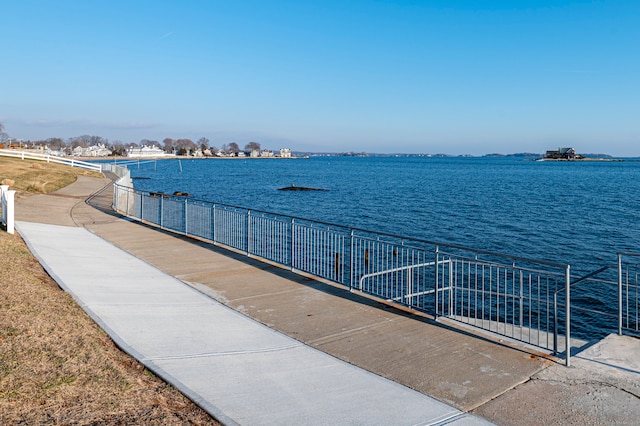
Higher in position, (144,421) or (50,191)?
(50,191)

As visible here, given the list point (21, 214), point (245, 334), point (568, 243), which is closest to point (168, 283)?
point (245, 334)

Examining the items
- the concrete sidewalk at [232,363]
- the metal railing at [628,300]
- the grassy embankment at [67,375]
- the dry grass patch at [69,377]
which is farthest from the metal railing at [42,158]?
the dry grass patch at [69,377]

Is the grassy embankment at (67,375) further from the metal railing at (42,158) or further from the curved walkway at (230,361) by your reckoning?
the metal railing at (42,158)

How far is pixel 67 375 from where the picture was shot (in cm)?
566

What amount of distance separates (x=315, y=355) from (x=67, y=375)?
293 cm

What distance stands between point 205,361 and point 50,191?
1139 inches

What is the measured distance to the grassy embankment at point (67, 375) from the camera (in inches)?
192

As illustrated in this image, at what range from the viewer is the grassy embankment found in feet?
16.0

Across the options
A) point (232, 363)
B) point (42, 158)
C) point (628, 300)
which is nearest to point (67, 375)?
point (232, 363)

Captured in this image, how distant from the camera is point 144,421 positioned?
480 centimetres

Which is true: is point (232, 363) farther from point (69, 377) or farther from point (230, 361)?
point (69, 377)

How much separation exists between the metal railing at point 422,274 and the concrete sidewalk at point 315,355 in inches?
29.3

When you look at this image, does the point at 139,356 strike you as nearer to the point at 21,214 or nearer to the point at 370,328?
the point at 370,328

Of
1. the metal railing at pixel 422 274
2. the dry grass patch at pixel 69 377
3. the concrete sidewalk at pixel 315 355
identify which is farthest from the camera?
the metal railing at pixel 422 274
